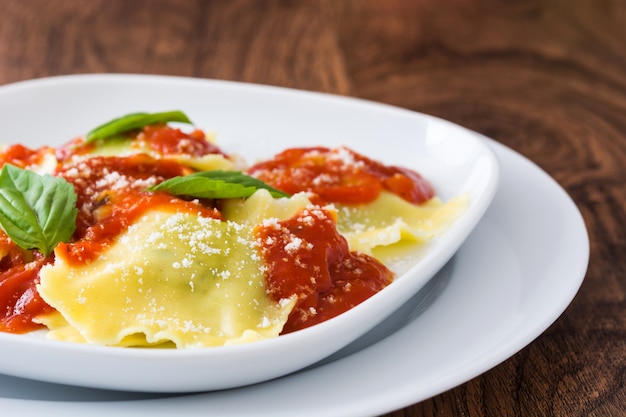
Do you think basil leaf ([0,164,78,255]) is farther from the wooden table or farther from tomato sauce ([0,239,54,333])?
the wooden table

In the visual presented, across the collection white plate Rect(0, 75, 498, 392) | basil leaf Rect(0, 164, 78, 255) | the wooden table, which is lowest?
the wooden table

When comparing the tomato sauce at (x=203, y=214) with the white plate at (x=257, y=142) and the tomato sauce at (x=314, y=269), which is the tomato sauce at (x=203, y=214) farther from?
the white plate at (x=257, y=142)

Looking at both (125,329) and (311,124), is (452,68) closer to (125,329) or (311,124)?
(311,124)

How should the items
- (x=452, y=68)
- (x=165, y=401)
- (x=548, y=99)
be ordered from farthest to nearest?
(x=452, y=68), (x=548, y=99), (x=165, y=401)

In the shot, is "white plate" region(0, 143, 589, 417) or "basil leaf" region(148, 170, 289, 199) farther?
"basil leaf" region(148, 170, 289, 199)

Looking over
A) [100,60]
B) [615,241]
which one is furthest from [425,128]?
[100,60]

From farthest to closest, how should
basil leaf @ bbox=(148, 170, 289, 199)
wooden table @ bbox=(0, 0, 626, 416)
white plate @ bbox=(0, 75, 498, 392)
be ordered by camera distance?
wooden table @ bbox=(0, 0, 626, 416) < basil leaf @ bbox=(148, 170, 289, 199) < white plate @ bbox=(0, 75, 498, 392)

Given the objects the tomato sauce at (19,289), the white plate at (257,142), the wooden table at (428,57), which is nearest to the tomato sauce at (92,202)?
the tomato sauce at (19,289)

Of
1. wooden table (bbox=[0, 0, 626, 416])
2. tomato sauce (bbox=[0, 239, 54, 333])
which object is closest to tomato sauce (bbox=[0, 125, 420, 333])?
tomato sauce (bbox=[0, 239, 54, 333])
